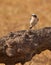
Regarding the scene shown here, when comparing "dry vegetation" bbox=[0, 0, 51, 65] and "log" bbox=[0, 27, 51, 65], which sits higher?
"log" bbox=[0, 27, 51, 65]

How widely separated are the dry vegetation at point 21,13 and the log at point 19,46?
4.97m

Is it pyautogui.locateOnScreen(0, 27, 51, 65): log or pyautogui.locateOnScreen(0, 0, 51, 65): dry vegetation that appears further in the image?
pyautogui.locateOnScreen(0, 0, 51, 65): dry vegetation

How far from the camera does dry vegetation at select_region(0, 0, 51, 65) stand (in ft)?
40.6

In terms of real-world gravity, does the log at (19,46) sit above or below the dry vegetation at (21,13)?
above

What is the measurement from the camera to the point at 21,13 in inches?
555

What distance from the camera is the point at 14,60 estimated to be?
6195 mm

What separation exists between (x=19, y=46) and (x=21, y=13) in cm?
807

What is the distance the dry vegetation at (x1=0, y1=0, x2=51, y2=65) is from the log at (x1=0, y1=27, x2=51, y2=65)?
4.97 m

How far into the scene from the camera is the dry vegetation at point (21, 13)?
1238cm

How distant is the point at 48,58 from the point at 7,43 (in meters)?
3.36

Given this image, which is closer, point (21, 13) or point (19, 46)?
point (19, 46)

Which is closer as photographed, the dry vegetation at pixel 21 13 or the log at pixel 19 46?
the log at pixel 19 46

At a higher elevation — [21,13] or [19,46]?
[19,46]

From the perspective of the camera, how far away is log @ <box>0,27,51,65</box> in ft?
20.0
